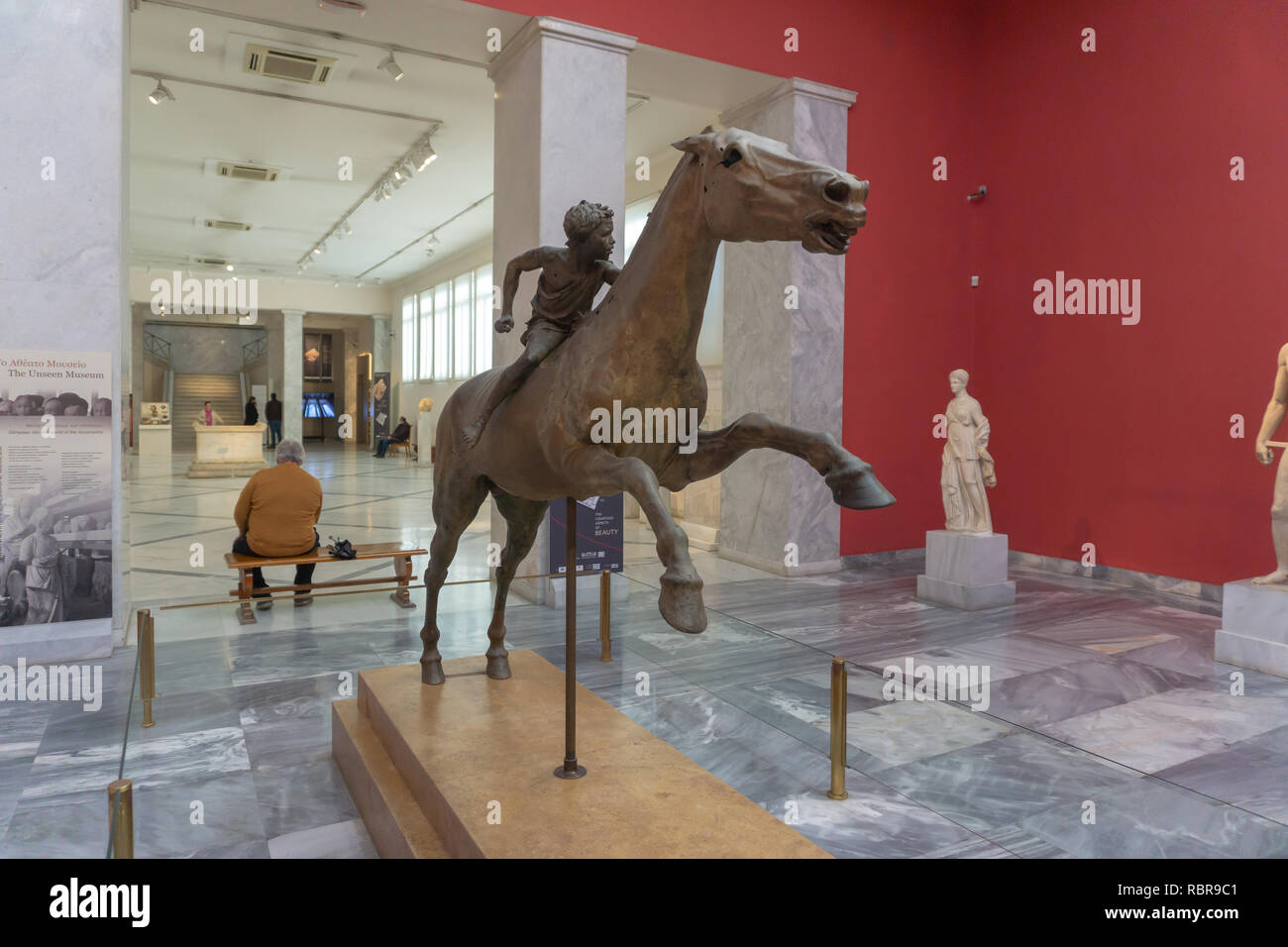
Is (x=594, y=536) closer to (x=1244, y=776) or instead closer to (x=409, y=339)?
(x=1244, y=776)

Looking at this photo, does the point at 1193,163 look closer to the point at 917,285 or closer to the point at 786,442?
the point at 917,285

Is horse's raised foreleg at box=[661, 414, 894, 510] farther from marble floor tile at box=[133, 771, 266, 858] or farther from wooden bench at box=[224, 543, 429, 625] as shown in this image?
wooden bench at box=[224, 543, 429, 625]

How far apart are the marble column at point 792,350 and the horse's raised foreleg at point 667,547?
6.73m

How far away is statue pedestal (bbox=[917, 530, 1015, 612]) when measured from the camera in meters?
7.67

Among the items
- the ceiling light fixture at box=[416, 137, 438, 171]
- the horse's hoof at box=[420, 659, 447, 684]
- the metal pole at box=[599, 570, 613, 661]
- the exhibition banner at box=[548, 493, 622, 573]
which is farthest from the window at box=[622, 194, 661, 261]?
the horse's hoof at box=[420, 659, 447, 684]

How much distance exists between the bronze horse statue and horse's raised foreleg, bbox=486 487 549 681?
29.0 inches

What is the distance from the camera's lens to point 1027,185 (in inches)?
378

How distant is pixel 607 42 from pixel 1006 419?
6.20 metres

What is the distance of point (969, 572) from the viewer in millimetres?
7695

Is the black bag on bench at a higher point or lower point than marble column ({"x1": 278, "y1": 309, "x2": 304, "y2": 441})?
lower

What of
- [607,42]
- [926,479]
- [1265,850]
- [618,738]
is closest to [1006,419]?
[926,479]

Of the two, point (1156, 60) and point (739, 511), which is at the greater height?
point (1156, 60)

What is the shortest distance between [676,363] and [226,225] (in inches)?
757

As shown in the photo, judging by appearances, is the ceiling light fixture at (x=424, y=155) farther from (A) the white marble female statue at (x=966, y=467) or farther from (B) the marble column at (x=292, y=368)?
(B) the marble column at (x=292, y=368)
